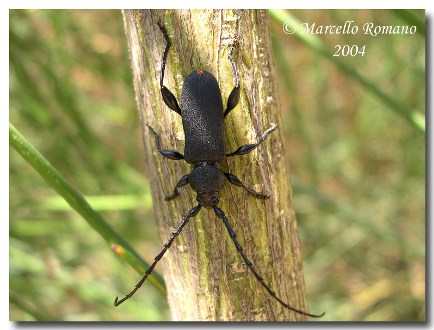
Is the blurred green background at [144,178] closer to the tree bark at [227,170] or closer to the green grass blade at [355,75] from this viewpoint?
the green grass blade at [355,75]

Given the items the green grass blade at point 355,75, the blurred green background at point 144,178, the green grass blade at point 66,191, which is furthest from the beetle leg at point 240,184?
the blurred green background at point 144,178

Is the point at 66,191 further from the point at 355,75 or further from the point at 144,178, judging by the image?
Result: the point at 144,178

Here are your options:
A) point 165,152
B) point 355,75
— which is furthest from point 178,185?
point 355,75

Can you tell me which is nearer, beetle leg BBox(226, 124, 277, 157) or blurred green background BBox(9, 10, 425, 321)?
beetle leg BBox(226, 124, 277, 157)

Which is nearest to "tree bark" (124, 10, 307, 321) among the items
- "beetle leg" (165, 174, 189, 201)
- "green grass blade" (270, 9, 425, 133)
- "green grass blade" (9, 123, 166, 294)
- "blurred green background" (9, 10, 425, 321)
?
"beetle leg" (165, 174, 189, 201)

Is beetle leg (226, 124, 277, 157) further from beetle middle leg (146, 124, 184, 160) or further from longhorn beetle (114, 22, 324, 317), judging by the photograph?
beetle middle leg (146, 124, 184, 160)

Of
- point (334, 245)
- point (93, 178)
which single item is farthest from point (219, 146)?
point (334, 245)
